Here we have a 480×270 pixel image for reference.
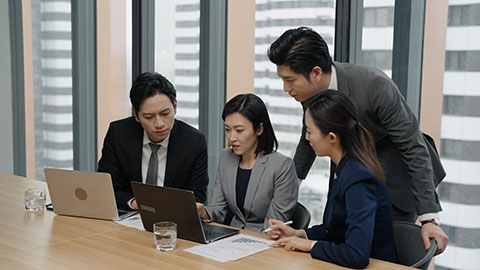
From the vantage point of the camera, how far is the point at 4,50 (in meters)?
5.66

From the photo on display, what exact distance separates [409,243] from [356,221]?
371mm

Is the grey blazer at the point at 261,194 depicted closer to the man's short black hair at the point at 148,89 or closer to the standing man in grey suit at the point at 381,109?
the standing man in grey suit at the point at 381,109

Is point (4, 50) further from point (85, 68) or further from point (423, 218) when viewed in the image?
point (423, 218)

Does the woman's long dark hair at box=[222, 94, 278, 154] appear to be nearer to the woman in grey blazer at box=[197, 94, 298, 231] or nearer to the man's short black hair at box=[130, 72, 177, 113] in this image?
the woman in grey blazer at box=[197, 94, 298, 231]

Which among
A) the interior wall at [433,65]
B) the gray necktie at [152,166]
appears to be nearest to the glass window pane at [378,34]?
the interior wall at [433,65]

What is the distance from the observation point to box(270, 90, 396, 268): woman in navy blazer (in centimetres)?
196

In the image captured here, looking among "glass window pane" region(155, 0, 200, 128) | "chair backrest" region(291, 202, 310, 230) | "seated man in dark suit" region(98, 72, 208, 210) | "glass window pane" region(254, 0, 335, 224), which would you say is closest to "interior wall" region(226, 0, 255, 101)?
"glass window pane" region(254, 0, 335, 224)

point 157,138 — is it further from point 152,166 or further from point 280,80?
point 280,80

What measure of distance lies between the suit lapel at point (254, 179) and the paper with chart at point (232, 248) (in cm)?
33

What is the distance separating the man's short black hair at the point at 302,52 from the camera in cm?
228

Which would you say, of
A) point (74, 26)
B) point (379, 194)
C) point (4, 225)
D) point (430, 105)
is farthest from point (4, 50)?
point (379, 194)

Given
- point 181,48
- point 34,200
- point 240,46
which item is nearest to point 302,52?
point 34,200

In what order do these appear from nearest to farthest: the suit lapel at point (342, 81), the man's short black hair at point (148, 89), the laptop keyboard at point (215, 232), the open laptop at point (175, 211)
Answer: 1. the open laptop at point (175, 211)
2. the laptop keyboard at point (215, 232)
3. the suit lapel at point (342, 81)
4. the man's short black hair at point (148, 89)

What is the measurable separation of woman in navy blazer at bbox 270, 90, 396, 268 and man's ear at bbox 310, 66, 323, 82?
0.22 metres
